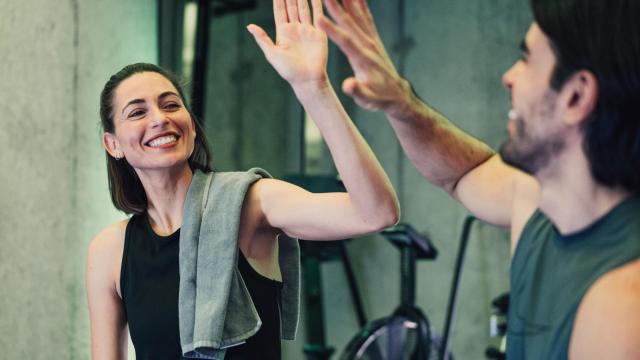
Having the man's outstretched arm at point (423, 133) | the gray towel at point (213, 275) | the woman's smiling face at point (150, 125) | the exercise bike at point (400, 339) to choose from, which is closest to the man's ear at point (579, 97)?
the man's outstretched arm at point (423, 133)

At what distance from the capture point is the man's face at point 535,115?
120cm

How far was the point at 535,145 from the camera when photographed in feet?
3.99

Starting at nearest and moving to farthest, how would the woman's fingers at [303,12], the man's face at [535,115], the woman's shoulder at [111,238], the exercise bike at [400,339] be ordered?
the man's face at [535,115] < the woman's fingers at [303,12] < the woman's shoulder at [111,238] < the exercise bike at [400,339]

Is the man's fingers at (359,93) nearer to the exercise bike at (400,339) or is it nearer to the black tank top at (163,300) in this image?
the black tank top at (163,300)

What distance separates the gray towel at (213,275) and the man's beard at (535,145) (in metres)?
0.89

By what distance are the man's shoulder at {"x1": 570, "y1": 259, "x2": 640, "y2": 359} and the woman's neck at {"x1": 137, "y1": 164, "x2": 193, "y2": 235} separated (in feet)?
4.06

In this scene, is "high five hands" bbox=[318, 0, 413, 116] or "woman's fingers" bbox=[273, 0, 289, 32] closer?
"high five hands" bbox=[318, 0, 413, 116]

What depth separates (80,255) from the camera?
10.6 ft

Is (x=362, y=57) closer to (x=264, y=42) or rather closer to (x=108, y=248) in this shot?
(x=264, y=42)

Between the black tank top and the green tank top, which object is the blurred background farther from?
the green tank top

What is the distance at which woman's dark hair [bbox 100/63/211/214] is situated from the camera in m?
2.24

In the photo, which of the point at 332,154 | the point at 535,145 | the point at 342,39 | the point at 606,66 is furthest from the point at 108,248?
the point at 606,66

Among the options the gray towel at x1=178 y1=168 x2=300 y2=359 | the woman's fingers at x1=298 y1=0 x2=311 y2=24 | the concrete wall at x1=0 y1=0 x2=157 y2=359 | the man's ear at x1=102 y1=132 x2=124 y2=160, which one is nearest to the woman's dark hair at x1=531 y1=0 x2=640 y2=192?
the woman's fingers at x1=298 y1=0 x2=311 y2=24

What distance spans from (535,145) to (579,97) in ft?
0.29
